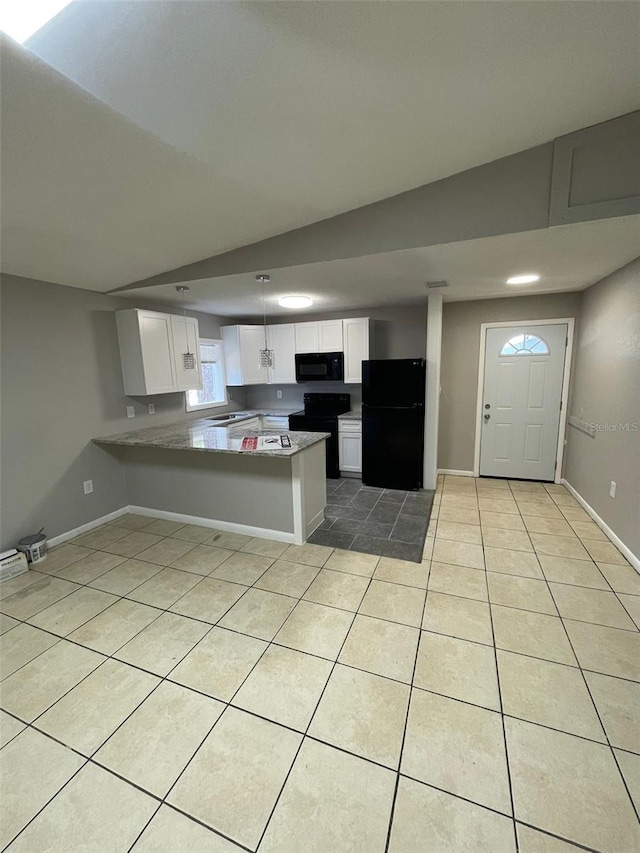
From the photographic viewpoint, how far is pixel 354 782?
1.25 m

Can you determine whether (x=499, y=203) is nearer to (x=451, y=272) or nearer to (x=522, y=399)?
(x=451, y=272)

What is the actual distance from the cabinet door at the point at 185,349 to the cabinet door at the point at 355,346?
184cm

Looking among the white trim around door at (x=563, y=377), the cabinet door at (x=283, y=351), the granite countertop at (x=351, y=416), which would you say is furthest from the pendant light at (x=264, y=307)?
the white trim around door at (x=563, y=377)

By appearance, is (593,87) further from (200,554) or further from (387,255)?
(200,554)

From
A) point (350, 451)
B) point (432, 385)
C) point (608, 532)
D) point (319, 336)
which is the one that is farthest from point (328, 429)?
point (608, 532)

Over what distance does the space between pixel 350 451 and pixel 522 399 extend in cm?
218

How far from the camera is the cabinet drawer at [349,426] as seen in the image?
4.43 meters

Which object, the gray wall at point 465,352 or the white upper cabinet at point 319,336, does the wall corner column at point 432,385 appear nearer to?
the gray wall at point 465,352

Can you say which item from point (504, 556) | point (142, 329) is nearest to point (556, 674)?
point (504, 556)

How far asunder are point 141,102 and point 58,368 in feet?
7.77

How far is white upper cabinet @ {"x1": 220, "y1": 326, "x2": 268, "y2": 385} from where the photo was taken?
4.89m

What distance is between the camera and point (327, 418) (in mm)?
4500
